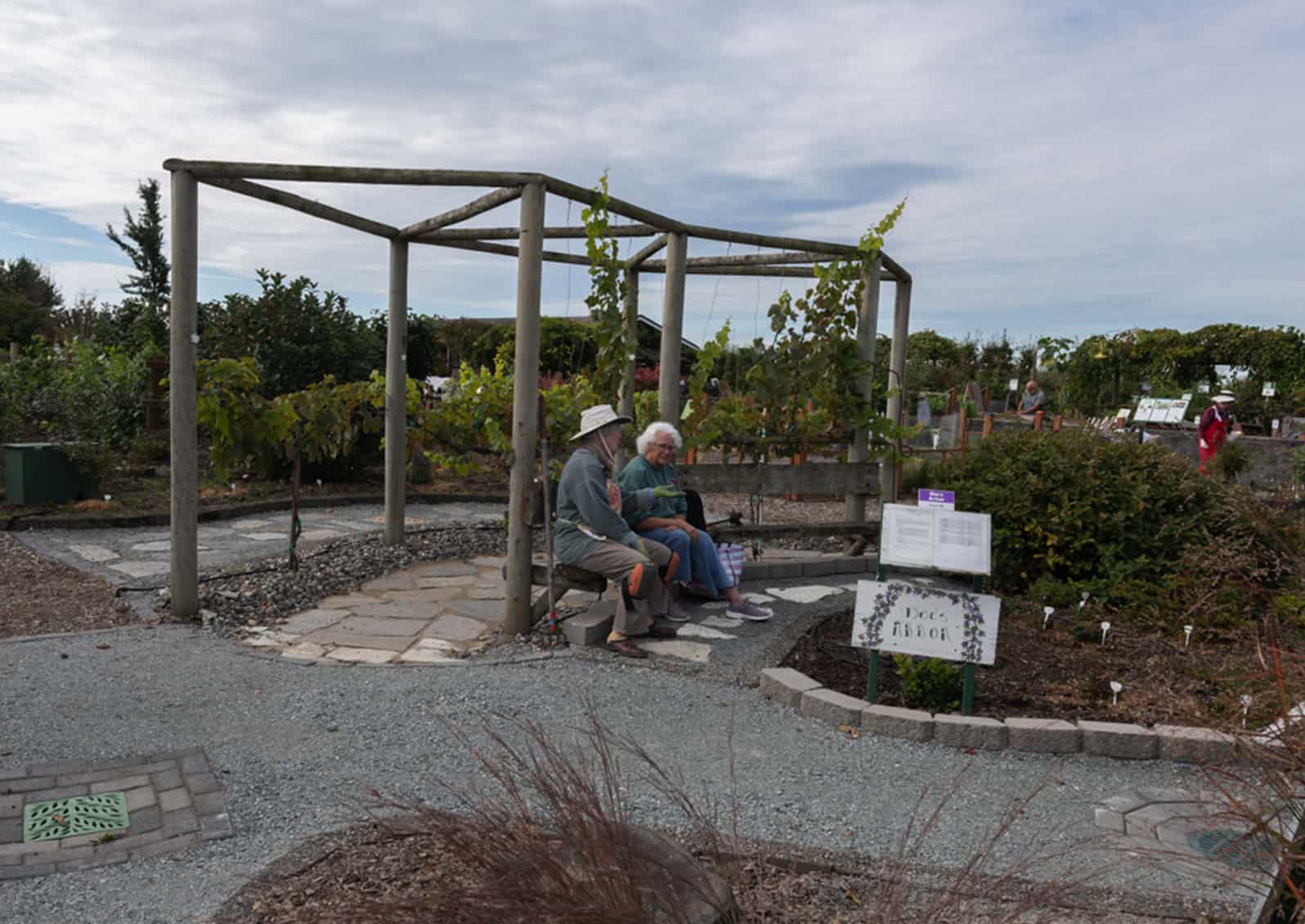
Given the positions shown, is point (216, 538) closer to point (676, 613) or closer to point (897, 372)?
point (676, 613)

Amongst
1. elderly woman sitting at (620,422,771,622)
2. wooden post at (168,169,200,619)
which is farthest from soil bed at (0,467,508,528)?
elderly woman sitting at (620,422,771,622)

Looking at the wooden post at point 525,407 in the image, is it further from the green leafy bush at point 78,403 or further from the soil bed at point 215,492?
the green leafy bush at point 78,403

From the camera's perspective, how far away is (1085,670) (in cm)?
516

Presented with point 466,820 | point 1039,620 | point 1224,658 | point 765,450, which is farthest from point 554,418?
point 466,820

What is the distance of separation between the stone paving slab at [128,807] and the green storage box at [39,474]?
266 inches

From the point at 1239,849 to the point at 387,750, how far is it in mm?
2957

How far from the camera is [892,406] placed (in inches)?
338

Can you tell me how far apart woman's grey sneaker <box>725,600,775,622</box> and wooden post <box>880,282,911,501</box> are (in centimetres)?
233

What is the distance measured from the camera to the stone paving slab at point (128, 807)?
297 centimetres

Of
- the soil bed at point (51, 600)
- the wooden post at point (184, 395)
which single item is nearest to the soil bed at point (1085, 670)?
the wooden post at point (184, 395)

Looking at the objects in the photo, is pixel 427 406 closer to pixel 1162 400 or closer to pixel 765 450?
pixel 765 450

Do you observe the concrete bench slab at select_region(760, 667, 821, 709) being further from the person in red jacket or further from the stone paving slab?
the person in red jacket

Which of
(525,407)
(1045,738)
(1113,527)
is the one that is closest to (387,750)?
(525,407)

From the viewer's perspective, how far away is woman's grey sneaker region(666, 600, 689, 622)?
597cm
